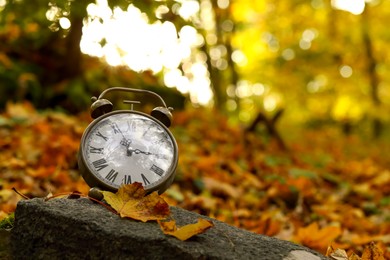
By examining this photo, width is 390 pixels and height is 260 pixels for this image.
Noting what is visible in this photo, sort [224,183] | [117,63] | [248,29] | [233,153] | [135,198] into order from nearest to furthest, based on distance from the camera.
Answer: [135,198], [224,183], [233,153], [117,63], [248,29]

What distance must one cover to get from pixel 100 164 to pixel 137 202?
0.26m

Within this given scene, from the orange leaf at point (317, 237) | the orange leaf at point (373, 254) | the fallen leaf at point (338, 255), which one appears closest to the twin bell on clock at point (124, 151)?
the fallen leaf at point (338, 255)

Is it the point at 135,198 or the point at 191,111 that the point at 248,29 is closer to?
the point at 191,111

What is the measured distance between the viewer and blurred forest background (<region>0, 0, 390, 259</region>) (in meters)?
3.72

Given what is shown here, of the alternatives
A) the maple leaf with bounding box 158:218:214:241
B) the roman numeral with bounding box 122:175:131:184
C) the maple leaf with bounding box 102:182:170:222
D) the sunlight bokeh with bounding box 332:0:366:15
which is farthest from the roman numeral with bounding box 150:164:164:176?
the sunlight bokeh with bounding box 332:0:366:15

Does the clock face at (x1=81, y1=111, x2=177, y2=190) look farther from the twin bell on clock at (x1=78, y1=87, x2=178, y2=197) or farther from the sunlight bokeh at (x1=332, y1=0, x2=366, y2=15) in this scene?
the sunlight bokeh at (x1=332, y1=0, x2=366, y2=15)

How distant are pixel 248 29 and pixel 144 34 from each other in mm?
6730

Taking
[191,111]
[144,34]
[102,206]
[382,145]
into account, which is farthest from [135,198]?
[382,145]

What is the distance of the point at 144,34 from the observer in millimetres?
4820

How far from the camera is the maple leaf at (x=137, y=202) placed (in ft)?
6.36

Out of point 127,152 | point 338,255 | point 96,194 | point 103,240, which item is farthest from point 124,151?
point 338,255

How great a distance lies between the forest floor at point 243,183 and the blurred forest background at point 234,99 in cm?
1

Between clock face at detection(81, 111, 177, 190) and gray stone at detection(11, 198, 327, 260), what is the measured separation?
187 millimetres

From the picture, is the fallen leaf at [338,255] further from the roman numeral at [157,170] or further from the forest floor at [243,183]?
the roman numeral at [157,170]
